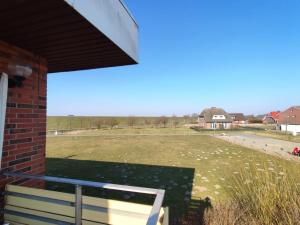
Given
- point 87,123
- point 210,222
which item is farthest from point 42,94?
point 87,123

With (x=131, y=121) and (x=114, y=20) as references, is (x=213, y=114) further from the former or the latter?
(x=114, y=20)

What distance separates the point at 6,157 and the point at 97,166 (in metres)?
6.47

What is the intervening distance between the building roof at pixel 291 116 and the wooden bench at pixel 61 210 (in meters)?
50.9

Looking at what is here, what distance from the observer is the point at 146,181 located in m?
6.47

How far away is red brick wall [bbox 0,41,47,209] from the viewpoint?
2.61m

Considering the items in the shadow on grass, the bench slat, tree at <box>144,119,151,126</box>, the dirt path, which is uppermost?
tree at <box>144,119,151,126</box>

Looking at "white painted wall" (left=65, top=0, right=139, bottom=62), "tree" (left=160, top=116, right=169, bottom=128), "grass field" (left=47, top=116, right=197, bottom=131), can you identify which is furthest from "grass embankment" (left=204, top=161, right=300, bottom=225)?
"tree" (left=160, top=116, right=169, bottom=128)

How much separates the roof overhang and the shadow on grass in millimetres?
2846

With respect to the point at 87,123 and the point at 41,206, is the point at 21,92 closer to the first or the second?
the point at 41,206

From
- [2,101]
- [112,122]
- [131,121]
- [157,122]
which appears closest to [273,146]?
[2,101]

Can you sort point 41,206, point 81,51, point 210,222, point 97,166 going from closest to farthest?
point 41,206, point 81,51, point 210,222, point 97,166

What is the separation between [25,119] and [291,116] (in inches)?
2097

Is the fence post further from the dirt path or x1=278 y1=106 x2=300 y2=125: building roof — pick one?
x1=278 y1=106 x2=300 y2=125: building roof

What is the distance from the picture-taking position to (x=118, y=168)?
331 inches
